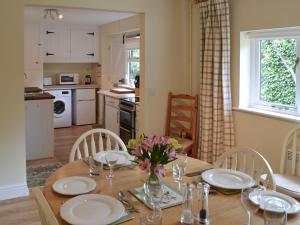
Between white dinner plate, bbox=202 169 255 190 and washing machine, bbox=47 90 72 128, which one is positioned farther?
washing machine, bbox=47 90 72 128

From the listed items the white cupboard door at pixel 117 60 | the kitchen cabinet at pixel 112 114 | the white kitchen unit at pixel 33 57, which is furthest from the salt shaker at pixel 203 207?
the white kitchen unit at pixel 33 57

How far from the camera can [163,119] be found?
443 cm

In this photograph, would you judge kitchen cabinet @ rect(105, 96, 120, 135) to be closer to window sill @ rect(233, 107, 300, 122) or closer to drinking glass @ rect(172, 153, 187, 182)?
window sill @ rect(233, 107, 300, 122)

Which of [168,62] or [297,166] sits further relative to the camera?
[168,62]

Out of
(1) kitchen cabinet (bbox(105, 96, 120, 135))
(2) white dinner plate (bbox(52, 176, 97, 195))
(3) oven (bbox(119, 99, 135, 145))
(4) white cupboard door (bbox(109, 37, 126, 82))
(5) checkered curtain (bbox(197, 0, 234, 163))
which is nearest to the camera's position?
(2) white dinner plate (bbox(52, 176, 97, 195))

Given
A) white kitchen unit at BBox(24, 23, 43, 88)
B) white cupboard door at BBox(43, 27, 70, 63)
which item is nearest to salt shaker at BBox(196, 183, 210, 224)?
white kitchen unit at BBox(24, 23, 43, 88)

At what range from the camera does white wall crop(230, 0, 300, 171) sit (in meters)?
3.12

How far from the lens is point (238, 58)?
12.1ft

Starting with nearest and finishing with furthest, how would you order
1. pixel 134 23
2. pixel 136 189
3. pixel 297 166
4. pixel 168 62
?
pixel 136 189 < pixel 297 166 < pixel 168 62 < pixel 134 23

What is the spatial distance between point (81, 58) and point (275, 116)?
5.13 meters

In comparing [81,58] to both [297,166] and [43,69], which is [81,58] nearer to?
[43,69]

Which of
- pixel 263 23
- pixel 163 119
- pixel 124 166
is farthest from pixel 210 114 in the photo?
pixel 124 166

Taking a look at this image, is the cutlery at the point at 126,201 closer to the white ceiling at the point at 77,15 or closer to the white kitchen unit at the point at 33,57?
the white ceiling at the point at 77,15

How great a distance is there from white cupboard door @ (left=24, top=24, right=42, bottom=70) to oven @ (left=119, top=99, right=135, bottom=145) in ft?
7.69
